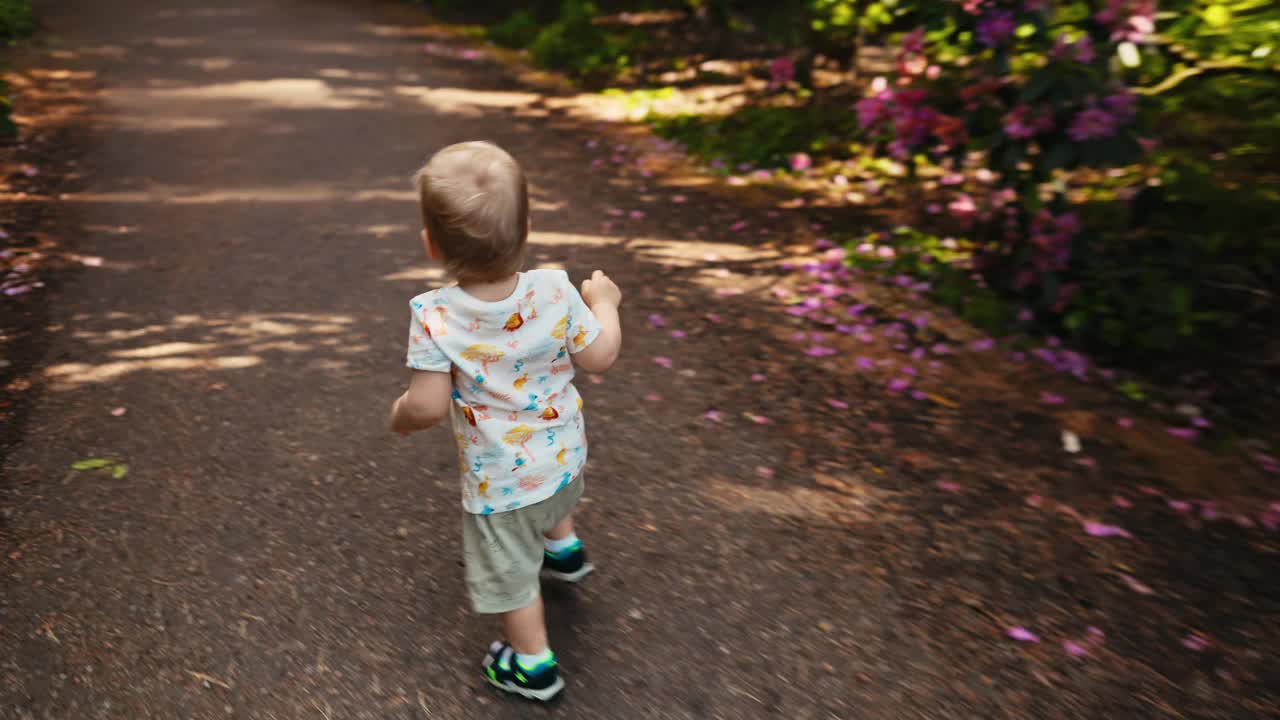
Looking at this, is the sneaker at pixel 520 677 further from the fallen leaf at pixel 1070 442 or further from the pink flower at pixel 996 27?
the pink flower at pixel 996 27

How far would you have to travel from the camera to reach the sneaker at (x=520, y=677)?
2434mm

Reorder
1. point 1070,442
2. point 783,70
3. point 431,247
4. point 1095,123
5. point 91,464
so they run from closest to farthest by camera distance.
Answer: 1. point 431,247
2. point 91,464
3. point 1070,442
4. point 1095,123
5. point 783,70

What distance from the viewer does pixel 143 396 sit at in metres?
3.88

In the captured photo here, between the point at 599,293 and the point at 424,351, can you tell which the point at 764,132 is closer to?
the point at 599,293

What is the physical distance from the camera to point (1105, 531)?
3.26 metres

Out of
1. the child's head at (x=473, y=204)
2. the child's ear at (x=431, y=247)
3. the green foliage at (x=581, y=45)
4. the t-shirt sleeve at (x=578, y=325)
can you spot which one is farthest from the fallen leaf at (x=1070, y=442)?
the green foliage at (x=581, y=45)

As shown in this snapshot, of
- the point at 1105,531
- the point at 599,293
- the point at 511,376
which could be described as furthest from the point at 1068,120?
the point at 511,376

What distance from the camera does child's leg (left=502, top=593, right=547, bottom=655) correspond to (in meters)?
2.38

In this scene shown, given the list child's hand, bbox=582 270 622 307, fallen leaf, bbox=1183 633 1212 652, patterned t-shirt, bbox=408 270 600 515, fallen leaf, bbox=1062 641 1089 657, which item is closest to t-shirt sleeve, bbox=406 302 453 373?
patterned t-shirt, bbox=408 270 600 515

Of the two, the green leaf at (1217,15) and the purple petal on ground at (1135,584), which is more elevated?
the green leaf at (1217,15)

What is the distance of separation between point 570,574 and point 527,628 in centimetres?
52

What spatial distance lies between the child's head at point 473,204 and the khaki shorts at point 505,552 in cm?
65

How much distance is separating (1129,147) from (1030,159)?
18.0 inches

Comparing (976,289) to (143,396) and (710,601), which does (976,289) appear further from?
(143,396)
